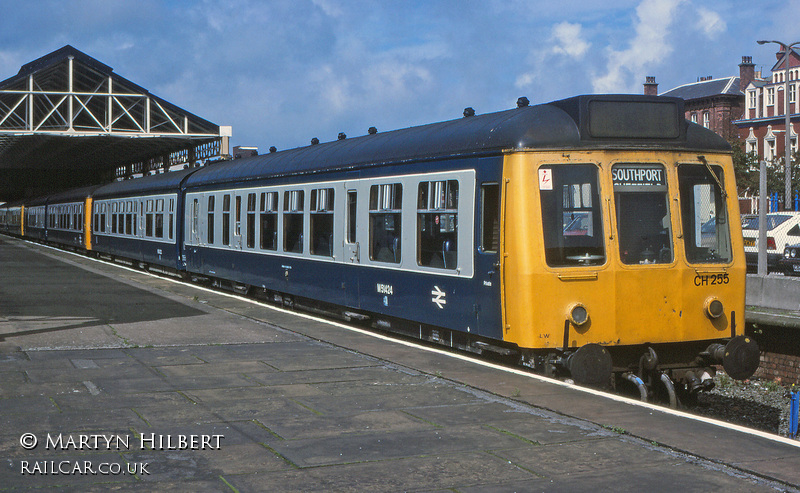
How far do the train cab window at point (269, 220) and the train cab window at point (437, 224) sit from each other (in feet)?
18.1

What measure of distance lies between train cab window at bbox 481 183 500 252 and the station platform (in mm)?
1235

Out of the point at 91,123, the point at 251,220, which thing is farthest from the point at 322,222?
the point at 91,123

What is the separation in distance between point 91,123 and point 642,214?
46882mm

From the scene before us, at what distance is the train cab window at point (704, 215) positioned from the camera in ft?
30.8

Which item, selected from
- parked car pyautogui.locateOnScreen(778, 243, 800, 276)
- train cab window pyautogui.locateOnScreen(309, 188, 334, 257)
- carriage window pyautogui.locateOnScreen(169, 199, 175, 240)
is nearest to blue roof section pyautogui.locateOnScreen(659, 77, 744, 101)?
parked car pyautogui.locateOnScreen(778, 243, 800, 276)

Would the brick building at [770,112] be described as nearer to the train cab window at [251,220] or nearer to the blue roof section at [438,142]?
the train cab window at [251,220]

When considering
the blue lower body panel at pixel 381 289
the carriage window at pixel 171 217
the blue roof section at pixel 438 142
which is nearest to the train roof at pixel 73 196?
the carriage window at pixel 171 217

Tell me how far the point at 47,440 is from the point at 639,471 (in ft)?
12.3

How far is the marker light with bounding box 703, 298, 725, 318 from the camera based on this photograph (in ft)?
30.5

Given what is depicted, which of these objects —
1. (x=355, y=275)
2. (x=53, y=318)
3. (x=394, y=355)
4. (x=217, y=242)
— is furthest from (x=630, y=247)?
(x=217, y=242)

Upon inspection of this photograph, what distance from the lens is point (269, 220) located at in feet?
Answer: 54.1

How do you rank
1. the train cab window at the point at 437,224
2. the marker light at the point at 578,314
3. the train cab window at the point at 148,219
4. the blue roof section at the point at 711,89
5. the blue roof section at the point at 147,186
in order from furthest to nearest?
the blue roof section at the point at 711,89 < the train cab window at the point at 148,219 < the blue roof section at the point at 147,186 < the train cab window at the point at 437,224 < the marker light at the point at 578,314

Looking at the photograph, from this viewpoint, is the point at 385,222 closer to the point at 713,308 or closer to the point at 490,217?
the point at 490,217

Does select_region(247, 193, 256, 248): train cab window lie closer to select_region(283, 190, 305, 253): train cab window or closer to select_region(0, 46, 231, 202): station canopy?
select_region(283, 190, 305, 253): train cab window
